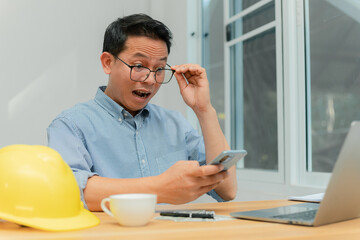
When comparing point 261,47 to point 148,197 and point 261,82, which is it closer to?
point 261,82

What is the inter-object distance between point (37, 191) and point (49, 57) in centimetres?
261

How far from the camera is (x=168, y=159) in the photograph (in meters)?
1.60

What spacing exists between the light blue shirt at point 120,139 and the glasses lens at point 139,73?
0.47ft

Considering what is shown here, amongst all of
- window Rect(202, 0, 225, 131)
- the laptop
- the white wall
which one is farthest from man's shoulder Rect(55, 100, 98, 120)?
the white wall

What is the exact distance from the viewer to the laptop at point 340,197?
28.2 inches

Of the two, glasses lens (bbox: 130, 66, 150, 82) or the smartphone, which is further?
glasses lens (bbox: 130, 66, 150, 82)

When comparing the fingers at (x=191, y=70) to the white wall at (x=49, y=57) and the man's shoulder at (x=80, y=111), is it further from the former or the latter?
the white wall at (x=49, y=57)

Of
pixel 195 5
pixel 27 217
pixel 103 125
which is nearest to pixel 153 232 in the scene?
pixel 27 217

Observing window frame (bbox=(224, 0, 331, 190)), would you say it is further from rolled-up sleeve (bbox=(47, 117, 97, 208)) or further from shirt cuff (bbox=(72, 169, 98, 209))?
shirt cuff (bbox=(72, 169, 98, 209))

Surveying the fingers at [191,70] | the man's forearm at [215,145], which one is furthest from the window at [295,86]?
the fingers at [191,70]

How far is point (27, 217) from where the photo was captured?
0.71 metres

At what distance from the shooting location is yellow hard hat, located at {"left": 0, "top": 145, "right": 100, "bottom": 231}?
710mm

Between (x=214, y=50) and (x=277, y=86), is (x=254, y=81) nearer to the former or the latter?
(x=277, y=86)

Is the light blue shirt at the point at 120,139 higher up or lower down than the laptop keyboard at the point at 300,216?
higher up
